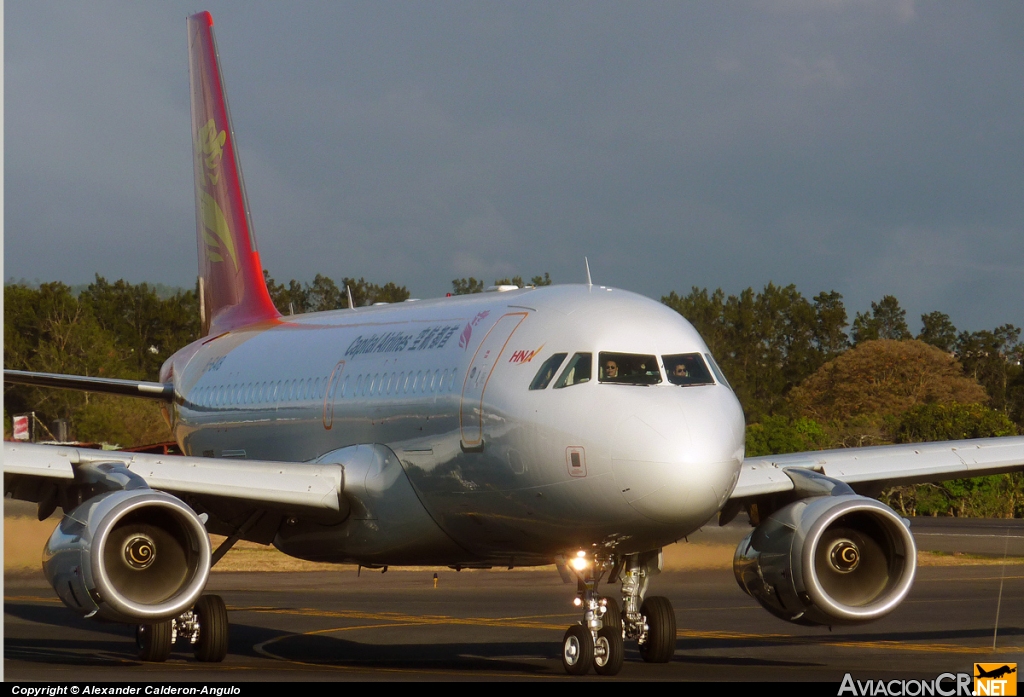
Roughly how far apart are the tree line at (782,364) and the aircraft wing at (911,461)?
26.9 meters

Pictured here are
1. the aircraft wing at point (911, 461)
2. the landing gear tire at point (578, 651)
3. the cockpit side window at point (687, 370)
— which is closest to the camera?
the cockpit side window at point (687, 370)

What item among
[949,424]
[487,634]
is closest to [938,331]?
[949,424]

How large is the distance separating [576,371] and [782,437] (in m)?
34.1

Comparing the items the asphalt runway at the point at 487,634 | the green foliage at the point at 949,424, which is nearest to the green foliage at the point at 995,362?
the green foliage at the point at 949,424

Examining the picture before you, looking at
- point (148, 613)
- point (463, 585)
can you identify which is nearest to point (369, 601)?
point (463, 585)

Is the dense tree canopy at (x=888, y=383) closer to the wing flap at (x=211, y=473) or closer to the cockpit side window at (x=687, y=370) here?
the wing flap at (x=211, y=473)

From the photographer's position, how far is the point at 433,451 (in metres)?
16.1

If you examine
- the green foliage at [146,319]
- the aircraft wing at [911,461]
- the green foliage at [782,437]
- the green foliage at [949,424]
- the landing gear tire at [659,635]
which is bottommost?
the landing gear tire at [659,635]

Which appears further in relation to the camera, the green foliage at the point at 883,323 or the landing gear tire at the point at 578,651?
the green foliage at the point at 883,323

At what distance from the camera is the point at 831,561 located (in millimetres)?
15586

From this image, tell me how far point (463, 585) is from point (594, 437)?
58.7ft

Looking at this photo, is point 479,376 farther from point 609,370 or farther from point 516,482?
point 609,370

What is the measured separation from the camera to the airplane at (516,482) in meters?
13.8

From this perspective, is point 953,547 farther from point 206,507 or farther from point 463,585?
point 206,507
